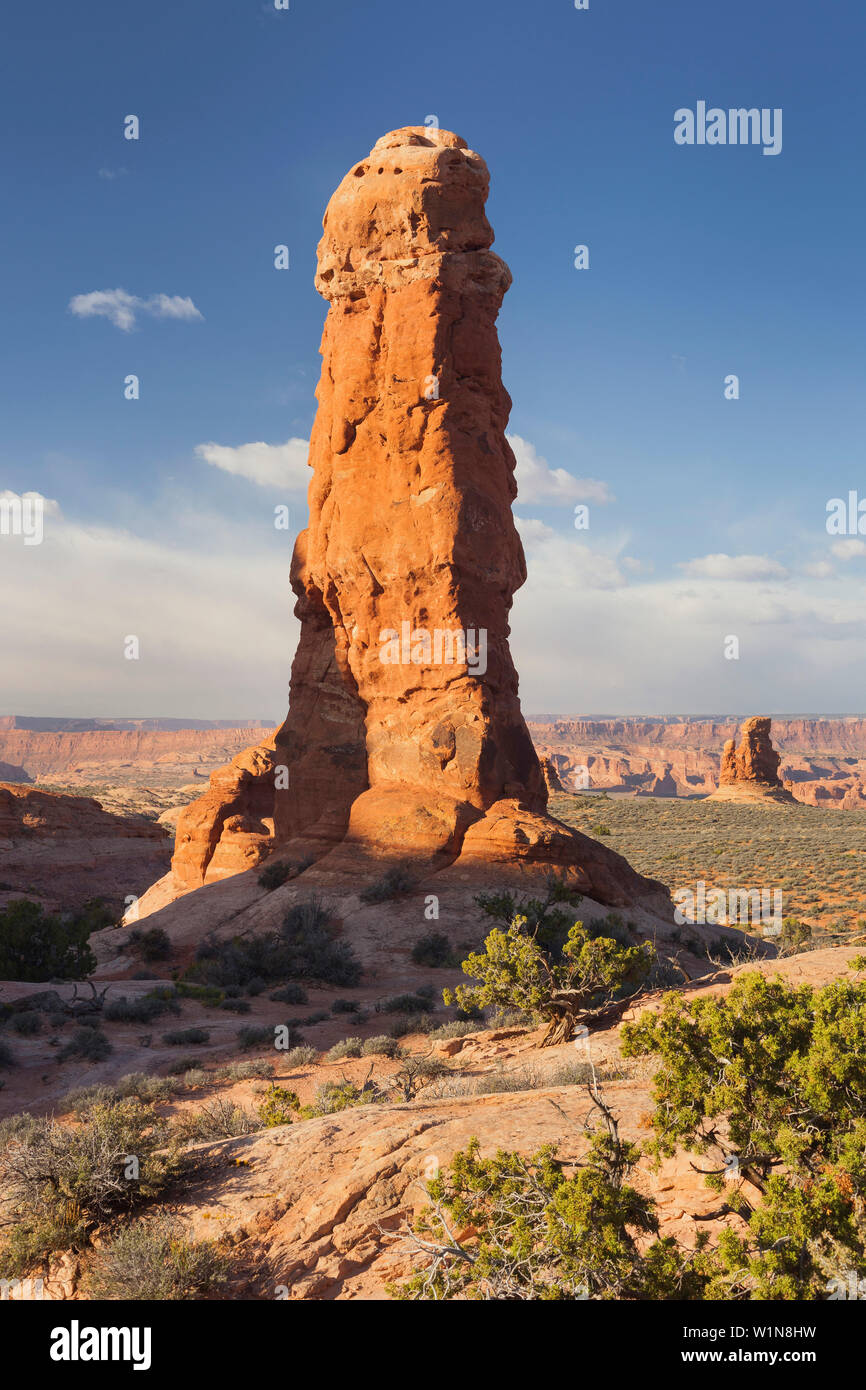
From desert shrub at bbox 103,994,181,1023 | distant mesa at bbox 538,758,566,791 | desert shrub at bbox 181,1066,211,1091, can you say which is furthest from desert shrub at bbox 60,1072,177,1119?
distant mesa at bbox 538,758,566,791

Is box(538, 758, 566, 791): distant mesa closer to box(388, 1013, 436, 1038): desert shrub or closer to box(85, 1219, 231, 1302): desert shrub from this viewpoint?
box(388, 1013, 436, 1038): desert shrub

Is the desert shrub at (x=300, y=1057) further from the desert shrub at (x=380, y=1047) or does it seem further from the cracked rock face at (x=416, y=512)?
the cracked rock face at (x=416, y=512)

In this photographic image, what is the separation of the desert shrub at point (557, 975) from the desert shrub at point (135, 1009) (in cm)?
723

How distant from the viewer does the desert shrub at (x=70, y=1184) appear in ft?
16.5

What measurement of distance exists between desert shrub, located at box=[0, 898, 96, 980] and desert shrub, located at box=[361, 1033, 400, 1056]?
31.9 feet

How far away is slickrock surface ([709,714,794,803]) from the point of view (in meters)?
70.2

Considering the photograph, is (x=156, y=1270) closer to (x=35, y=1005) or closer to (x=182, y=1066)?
(x=182, y=1066)

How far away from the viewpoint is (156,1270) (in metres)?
4.33

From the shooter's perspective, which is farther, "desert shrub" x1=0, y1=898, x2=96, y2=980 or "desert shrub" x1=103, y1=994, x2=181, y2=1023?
"desert shrub" x1=0, y1=898, x2=96, y2=980

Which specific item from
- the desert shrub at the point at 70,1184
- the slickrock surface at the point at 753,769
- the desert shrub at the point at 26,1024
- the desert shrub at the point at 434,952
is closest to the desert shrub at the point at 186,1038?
the desert shrub at the point at 26,1024

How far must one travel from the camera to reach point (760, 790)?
70125 millimetres

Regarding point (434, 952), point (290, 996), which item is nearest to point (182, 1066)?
point (290, 996)
